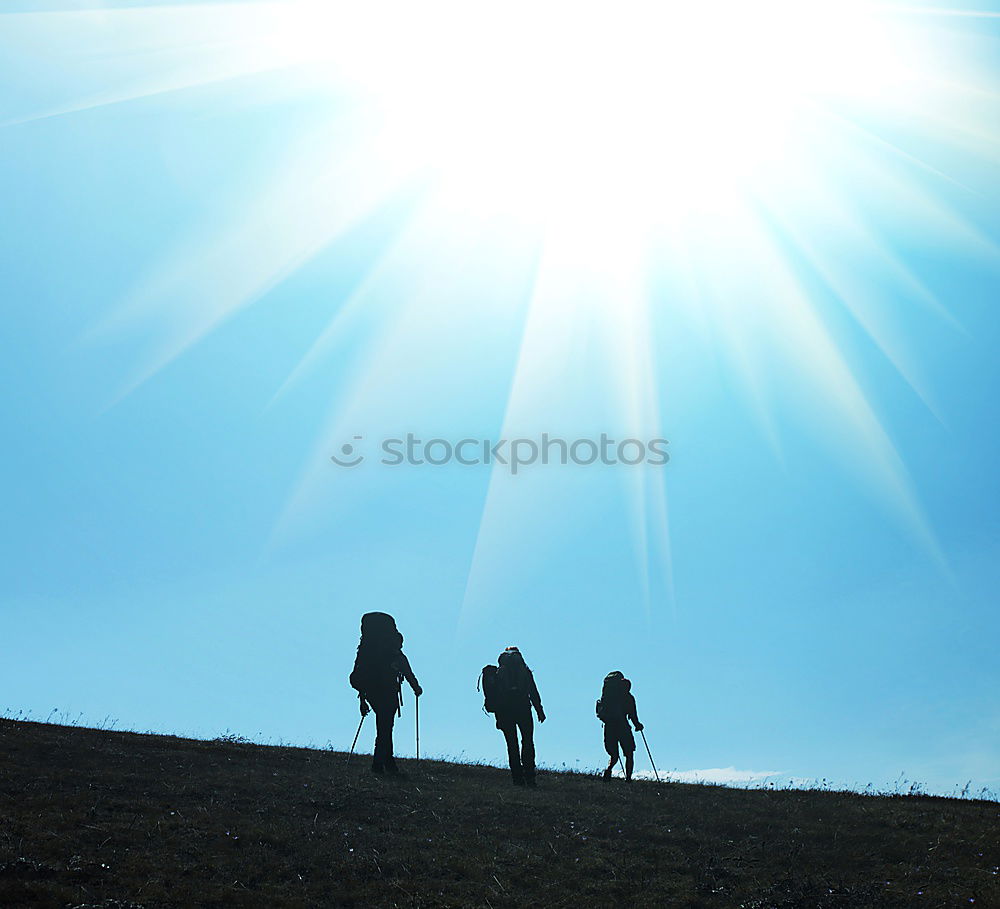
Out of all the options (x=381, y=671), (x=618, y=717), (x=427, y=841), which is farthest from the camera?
(x=618, y=717)

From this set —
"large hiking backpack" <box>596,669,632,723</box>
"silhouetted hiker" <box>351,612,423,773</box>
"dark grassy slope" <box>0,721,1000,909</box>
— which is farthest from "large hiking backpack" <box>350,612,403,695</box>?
"large hiking backpack" <box>596,669,632,723</box>

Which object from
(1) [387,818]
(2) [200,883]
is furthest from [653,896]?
(2) [200,883]

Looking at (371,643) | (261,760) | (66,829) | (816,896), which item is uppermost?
(371,643)

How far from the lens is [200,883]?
10.0 meters

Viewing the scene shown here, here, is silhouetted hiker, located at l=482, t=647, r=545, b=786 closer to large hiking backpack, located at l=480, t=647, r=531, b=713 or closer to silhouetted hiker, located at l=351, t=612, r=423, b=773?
large hiking backpack, located at l=480, t=647, r=531, b=713

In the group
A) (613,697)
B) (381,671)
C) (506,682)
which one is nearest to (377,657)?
(381,671)

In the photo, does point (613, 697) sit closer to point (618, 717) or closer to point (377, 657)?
point (618, 717)

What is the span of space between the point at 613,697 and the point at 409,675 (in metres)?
5.32

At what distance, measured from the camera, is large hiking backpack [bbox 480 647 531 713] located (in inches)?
736

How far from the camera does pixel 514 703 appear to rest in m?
18.6

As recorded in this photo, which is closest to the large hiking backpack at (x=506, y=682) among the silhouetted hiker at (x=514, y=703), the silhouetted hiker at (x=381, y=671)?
the silhouetted hiker at (x=514, y=703)

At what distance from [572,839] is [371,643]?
7.19 m

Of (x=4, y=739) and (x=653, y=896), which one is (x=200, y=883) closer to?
(x=653, y=896)

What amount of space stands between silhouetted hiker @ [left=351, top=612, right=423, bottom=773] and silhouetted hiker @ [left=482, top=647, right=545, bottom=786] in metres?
1.67
